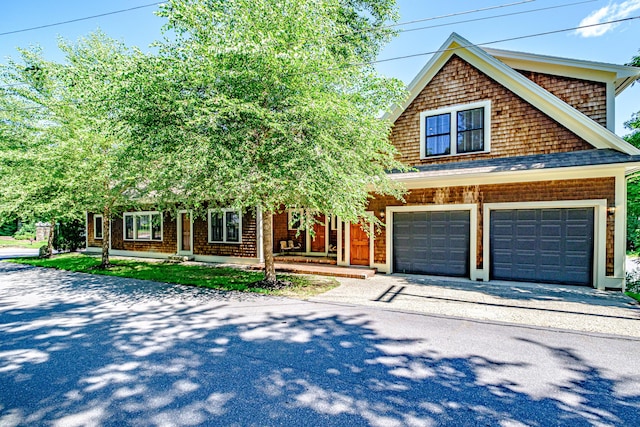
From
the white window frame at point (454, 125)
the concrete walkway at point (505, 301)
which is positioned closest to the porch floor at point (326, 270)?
the concrete walkway at point (505, 301)

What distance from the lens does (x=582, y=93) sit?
934 cm

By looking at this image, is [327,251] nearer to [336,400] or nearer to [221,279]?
[221,279]

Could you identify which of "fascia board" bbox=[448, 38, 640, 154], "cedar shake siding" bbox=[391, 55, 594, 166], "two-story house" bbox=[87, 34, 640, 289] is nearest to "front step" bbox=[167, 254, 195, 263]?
"two-story house" bbox=[87, 34, 640, 289]

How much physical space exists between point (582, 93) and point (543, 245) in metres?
4.61

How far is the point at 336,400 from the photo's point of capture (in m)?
3.29

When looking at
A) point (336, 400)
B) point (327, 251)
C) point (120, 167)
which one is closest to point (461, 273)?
point (327, 251)

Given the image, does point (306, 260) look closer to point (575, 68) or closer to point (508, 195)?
point (508, 195)

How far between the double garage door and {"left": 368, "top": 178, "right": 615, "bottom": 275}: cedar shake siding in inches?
13.5

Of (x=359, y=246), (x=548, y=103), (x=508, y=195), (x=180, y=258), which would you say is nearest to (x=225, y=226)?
(x=180, y=258)

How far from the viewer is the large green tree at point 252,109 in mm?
6887

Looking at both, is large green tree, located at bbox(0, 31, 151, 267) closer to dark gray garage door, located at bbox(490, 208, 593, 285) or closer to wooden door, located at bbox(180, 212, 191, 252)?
wooden door, located at bbox(180, 212, 191, 252)

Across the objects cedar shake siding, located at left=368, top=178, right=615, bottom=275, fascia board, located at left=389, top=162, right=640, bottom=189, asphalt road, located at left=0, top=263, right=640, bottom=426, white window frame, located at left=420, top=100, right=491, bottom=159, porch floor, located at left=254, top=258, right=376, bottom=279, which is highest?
white window frame, located at left=420, top=100, right=491, bottom=159

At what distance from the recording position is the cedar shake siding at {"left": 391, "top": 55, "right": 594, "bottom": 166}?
931cm

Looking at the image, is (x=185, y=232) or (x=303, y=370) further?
(x=185, y=232)
